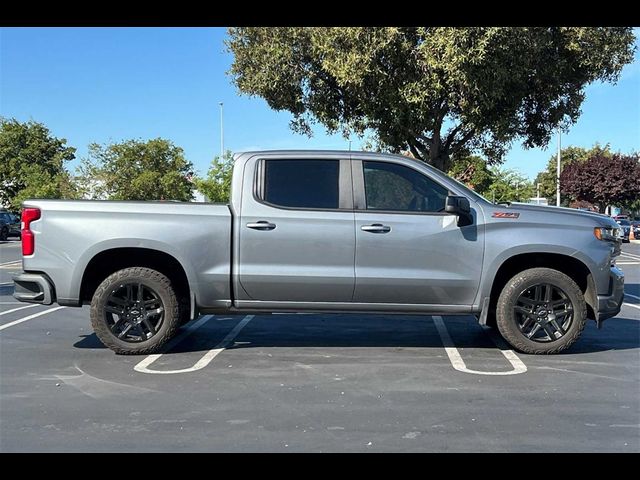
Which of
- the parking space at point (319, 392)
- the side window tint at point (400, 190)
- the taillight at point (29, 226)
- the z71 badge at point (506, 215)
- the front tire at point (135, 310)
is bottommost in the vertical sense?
the parking space at point (319, 392)

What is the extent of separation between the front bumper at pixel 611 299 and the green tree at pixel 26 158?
114ft

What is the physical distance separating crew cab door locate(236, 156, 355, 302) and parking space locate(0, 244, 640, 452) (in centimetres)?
73

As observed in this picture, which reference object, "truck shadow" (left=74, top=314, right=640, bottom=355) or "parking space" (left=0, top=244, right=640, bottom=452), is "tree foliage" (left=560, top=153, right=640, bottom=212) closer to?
"truck shadow" (left=74, top=314, right=640, bottom=355)

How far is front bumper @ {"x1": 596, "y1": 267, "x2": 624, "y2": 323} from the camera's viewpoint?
5.90 metres

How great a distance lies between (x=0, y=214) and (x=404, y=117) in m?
27.5

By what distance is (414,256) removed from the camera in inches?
228

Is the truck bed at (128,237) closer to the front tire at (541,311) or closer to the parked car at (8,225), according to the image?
the front tire at (541,311)

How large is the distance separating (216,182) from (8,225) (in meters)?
12.3

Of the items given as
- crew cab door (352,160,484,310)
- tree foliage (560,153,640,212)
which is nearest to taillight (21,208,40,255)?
crew cab door (352,160,484,310)

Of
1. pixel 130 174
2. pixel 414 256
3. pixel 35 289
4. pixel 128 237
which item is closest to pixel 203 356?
pixel 128 237

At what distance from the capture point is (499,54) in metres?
8.53

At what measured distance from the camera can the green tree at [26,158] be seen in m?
38.0

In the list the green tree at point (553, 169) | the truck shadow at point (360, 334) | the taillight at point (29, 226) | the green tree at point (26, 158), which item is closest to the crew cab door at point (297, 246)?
the truck shadow at point (360, 334)
